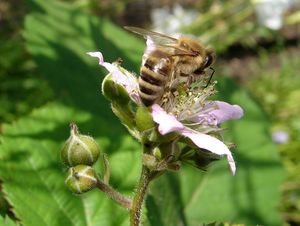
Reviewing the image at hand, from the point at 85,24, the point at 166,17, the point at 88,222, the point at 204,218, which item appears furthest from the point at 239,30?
the point at 88,222

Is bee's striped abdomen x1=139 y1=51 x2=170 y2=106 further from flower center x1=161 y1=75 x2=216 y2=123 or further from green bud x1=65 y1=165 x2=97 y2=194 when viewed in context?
green bud x1=65 y1=165 x2=97 y2=194

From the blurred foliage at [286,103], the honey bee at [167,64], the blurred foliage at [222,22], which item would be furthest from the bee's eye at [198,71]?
the blurred foliage at [286,103]

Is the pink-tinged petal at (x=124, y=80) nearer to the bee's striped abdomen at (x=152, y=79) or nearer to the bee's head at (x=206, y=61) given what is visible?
the bee's striped abdomen at (x=152, y=79)

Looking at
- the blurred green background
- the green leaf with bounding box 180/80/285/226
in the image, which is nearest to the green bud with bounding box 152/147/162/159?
the blurred green background

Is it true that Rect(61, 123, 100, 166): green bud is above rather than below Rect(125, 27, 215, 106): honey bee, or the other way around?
below

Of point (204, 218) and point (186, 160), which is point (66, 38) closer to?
point (204, 218)

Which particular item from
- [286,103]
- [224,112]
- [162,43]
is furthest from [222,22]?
[162,43]
